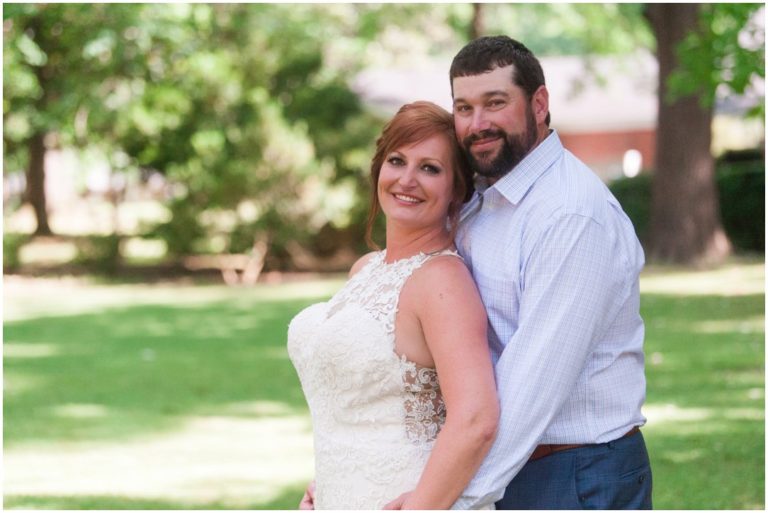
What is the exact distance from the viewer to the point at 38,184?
3064 centimetres

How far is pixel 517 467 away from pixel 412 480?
0.42 meters

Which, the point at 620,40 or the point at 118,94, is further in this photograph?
the point at 620,40

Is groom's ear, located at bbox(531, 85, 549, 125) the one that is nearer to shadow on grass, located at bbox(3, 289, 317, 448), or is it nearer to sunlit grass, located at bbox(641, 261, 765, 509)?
sunlit grass, located at bbox(641, 261, 765, 509)

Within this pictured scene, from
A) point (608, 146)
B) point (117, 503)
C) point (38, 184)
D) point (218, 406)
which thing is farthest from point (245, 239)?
point (608, 146)

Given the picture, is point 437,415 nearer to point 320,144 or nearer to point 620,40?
point 320,144

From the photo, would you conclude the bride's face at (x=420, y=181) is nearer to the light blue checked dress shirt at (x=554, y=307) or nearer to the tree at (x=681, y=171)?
the light blue checked dress shirt at (x=554, y=307)

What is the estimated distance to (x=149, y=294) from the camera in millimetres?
22016

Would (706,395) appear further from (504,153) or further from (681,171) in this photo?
(681,171)

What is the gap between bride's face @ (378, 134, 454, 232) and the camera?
327 cm

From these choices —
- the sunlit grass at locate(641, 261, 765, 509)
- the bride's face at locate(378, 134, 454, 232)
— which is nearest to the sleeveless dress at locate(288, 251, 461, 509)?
the bride's face at locate(378, 134, 454, 232)

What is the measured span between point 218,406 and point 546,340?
810 cm

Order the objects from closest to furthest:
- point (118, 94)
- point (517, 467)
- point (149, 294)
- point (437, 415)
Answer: point (517, 467), point (437, 415), point (149, 294), point (118, 94)

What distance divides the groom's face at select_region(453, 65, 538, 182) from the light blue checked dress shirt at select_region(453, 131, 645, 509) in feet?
0.15

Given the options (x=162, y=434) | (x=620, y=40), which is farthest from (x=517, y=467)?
(x=620, y=40)
